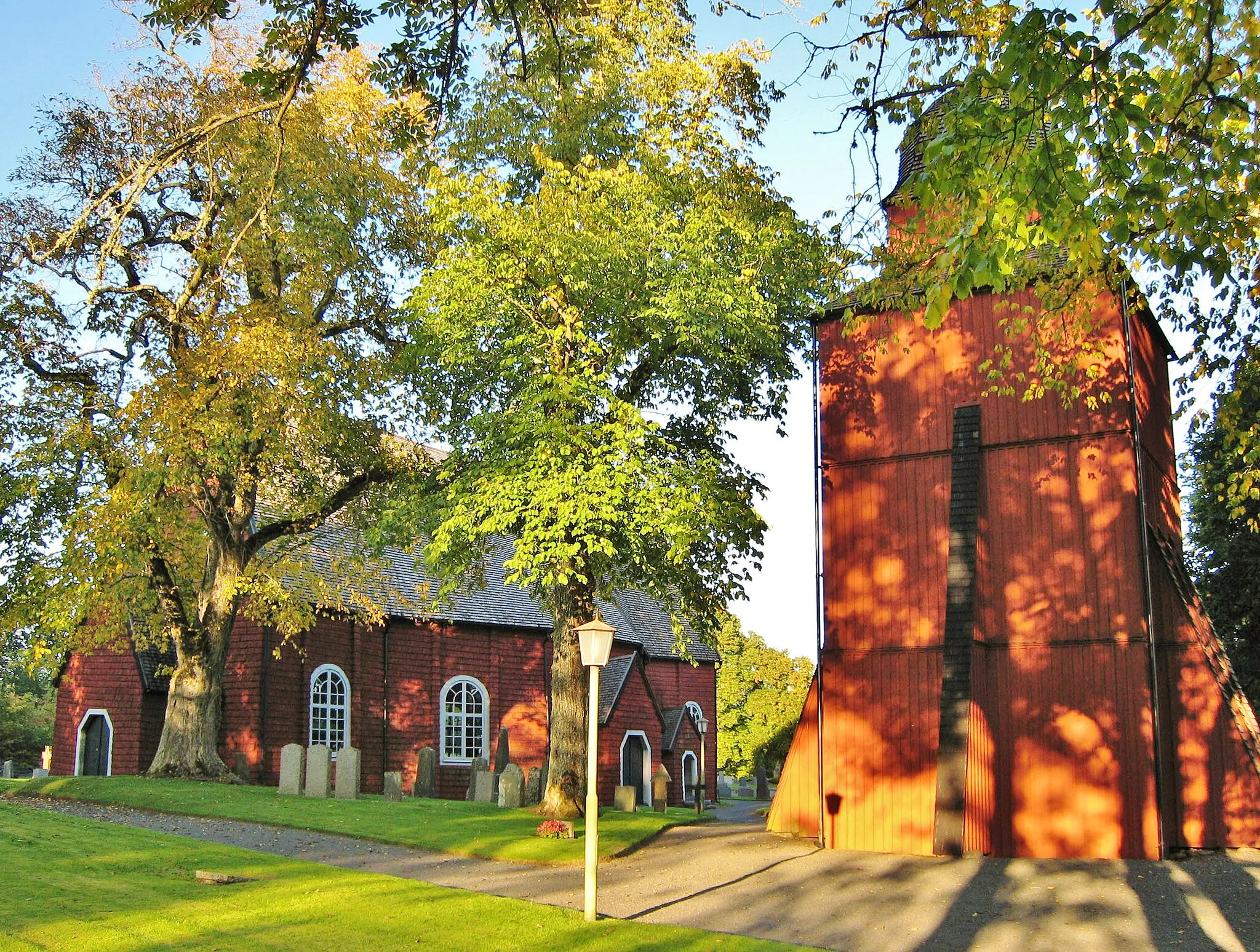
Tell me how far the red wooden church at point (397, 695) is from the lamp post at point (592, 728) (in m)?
12.9

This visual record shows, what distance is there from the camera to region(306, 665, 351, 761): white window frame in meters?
30.0

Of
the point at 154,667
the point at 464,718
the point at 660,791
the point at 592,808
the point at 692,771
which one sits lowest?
the point at 692,771

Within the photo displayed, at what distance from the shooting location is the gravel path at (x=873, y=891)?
11617 millimetres

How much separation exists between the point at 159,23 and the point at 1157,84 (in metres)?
7.76

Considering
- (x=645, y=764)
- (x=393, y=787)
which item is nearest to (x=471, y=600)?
(x=645, y=764)

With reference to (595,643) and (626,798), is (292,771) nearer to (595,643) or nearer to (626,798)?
(626,798)

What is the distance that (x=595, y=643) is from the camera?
506 inches

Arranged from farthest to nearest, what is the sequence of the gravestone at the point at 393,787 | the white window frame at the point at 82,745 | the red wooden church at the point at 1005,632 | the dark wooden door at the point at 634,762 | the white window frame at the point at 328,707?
the dark wooden door at the point at 634,762, the white window frame at the point at 328,707, the white window frame at the point at 82,745, the gravestone at the point at 393,787, the red wooden church at the point at 1005,632

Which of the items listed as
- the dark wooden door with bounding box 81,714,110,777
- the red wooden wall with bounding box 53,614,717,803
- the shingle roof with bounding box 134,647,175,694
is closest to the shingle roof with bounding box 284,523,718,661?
the red wooden wall with bounding box 53,614,717,803

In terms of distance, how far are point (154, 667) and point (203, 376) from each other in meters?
11.3

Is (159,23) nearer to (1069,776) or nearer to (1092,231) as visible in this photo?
(1092,231)

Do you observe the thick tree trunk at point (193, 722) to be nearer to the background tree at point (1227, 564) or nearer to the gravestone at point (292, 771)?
the gravestone at point (292, 771)

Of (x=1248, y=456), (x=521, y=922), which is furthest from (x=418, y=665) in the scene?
(x=1248, y=456)

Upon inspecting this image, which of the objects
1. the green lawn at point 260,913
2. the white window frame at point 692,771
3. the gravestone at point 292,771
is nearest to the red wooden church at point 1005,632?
the green lawn at point 260,913
